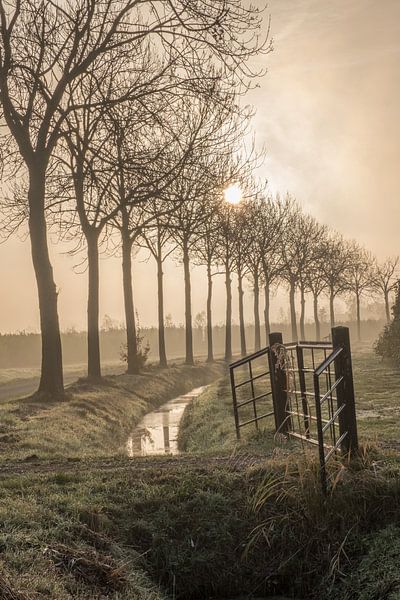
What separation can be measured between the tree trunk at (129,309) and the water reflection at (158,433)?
17.7 feet

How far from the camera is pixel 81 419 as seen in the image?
1705 cm

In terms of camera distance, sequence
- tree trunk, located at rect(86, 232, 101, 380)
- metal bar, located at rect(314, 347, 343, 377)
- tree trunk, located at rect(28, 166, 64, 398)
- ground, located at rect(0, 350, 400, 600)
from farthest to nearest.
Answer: tree trunk, located at rect(86, 232, 101, 380), tree trunk, located at rect(28, 166, 64, 398), metal bar, located at rect(314, 347, 343, 377), ground, located at rect(0, 350, 400, 600)

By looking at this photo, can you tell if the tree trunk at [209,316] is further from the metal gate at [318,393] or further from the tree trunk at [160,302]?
the metal gate at [318,393]

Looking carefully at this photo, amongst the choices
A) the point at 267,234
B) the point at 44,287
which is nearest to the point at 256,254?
the point at 267,234

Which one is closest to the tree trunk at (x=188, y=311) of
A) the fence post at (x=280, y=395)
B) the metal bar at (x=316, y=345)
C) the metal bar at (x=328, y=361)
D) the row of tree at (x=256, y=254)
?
the row of tree at (x=256, y=254)

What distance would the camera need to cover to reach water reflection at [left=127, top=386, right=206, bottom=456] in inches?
607

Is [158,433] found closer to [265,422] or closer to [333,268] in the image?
[265,422]

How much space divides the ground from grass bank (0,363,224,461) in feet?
11.0

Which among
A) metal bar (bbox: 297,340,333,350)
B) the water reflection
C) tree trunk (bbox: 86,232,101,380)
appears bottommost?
the water reflection

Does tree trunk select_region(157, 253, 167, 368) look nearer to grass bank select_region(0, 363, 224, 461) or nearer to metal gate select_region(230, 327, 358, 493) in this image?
grass bank select_region(0, 363, 224, 461)

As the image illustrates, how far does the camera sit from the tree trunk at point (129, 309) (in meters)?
30.3

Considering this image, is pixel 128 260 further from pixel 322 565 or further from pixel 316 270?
pixel 316 270

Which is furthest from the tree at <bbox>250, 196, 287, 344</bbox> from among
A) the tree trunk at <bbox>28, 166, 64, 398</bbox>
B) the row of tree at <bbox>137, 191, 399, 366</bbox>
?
the tree trunk at <bbox>28, 166, 64, 398</bbox>

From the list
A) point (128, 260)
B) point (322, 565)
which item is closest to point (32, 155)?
point (128, 260)
